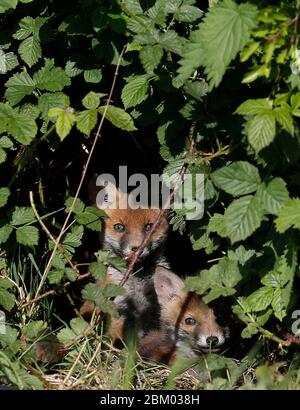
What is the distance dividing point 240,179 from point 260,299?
0.67 meters

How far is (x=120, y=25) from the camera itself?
11.3 ft

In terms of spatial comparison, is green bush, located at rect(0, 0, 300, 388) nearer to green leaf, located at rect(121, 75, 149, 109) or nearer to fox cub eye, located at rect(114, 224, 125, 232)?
green leaf, located at rect(121, 75, 149, 109)

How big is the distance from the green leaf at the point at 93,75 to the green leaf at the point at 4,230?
90cm

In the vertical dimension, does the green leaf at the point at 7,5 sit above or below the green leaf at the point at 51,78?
above

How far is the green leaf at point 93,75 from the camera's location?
392 centimetres

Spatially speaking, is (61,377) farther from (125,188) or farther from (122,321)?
(125,188)

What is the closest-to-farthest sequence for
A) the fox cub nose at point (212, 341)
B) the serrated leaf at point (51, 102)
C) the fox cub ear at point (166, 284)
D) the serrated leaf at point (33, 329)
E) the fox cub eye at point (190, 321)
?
the serrated leaf at point (33, 329) → the serrated leaf at point (51, 102) → the fox cub nose at point (212, 341) → the fox cub eye at point (190, 321) → the fox cub ear at point (166, 284)

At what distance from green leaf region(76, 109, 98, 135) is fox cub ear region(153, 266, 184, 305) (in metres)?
1.68

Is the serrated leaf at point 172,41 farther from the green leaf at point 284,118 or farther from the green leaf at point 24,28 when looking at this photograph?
the green leaf at point 24,28

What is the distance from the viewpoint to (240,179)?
322cm

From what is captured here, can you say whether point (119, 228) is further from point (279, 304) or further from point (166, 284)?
point (279, 304)

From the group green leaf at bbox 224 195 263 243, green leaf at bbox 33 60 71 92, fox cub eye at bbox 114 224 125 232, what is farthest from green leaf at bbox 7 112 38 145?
fox cub eye at bbox 114 224 125 232

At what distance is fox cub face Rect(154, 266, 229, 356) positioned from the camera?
180 inches

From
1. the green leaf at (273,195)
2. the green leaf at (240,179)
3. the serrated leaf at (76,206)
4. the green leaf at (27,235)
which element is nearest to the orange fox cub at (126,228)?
the serrated leaf at (76,206)
